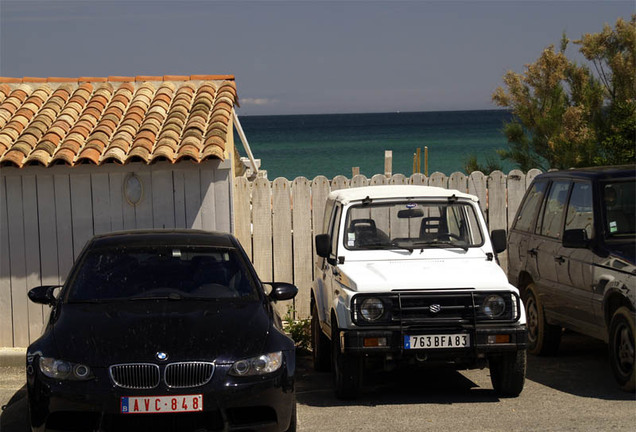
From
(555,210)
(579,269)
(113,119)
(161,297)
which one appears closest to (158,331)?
(161,297)

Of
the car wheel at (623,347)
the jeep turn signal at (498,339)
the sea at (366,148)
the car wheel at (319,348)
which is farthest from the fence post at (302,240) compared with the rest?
the sea at (366,148)

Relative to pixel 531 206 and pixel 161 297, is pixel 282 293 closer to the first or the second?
pixel 161 297

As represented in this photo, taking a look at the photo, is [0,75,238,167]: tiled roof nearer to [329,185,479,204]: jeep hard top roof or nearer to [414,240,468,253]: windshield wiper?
[329,185,479,204]: jeep hard top roof

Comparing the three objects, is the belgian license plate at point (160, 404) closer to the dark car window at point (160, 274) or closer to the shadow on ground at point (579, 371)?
the dark car window at point (160, 274)

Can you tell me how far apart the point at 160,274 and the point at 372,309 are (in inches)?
71.2

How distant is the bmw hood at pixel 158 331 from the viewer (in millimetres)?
6293

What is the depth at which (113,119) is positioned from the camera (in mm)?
11922

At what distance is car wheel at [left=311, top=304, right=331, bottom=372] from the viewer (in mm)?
9484

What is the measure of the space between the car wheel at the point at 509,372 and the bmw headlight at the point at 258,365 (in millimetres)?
2473

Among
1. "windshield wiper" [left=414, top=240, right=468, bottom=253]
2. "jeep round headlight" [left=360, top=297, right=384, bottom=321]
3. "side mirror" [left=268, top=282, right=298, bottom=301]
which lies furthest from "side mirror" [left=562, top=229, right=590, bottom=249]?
"side mirror" [left=268, top=282, right=298, bottom=301]

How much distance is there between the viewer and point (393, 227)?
29.6 ft

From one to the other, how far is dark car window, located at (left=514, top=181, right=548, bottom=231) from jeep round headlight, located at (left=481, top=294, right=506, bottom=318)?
2522mm

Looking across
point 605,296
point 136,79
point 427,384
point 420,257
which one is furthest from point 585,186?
point 136,79

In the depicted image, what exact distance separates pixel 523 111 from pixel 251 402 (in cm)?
1550
